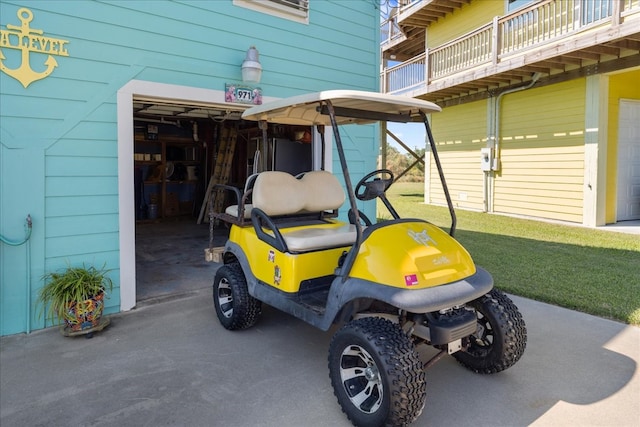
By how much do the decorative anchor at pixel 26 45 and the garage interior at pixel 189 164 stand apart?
2.87 metres

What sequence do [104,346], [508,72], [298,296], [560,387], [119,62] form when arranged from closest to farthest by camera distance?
[560,387]
[298,296]
[104,346]
[119,62]
[508,72]

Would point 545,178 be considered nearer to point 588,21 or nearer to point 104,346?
point 588,21

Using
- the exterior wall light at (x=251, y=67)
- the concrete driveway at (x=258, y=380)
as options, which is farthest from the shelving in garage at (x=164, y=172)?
the concrete driveway at (x=258, y=380)

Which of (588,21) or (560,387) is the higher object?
(588,21)

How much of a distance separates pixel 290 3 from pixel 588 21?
6.27 m

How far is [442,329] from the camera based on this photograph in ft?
7.31

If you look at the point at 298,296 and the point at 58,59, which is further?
the point at 58,59

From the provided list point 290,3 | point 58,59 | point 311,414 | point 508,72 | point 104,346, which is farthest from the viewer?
point 508,72

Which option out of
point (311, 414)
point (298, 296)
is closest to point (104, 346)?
point (298, 296)

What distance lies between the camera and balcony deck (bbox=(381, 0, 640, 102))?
7223 mm

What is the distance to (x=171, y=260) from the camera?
5.80m

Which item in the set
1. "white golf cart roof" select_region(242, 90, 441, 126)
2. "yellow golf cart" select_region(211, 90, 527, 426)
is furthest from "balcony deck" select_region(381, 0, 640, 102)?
"yellow golf cart" select_region(211, 90, 527, 426)

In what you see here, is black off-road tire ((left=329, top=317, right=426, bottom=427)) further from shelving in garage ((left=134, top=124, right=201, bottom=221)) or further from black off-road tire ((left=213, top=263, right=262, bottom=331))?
shelving in garage ((left=134, top=124, right=201, bottom=221))

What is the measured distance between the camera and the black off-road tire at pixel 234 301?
3344mm
